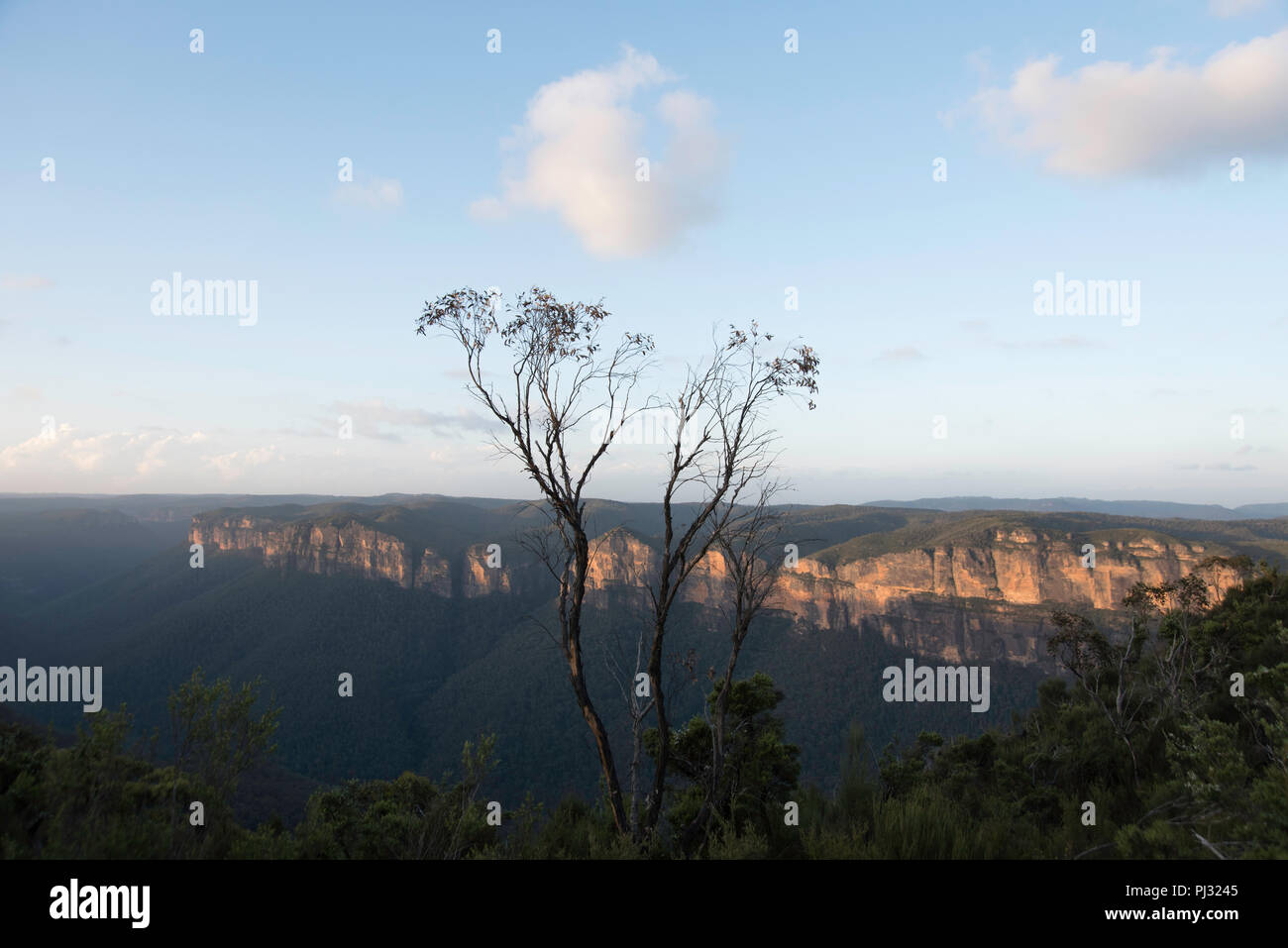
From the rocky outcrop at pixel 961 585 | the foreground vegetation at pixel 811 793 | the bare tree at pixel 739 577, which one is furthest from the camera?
the rocky outcrop at pixel 961 585

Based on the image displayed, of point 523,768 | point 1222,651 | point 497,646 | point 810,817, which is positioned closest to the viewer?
point 810,817

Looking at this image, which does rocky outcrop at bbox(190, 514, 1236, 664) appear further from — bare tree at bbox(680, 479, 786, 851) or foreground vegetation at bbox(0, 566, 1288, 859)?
bare tree at bbox(680, 479, 786, 851)

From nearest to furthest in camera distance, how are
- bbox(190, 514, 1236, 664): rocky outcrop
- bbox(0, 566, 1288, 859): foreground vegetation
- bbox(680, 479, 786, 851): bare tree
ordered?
bbox(0, 566, 1288, 859): foreground vegetation
bbox(680, 479, 786, 851): bare tree
bbox(190, 514, 1236, 664): rocky outcrop

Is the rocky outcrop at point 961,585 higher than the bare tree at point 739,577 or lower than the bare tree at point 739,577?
lower

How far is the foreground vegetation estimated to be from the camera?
553 cm

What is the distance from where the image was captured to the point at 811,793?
10992mm

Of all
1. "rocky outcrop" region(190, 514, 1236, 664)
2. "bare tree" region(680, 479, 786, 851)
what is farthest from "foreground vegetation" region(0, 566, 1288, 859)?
"rocky outcrop" region(190, 514, 1236, 664)

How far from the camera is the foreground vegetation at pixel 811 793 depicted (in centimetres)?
553

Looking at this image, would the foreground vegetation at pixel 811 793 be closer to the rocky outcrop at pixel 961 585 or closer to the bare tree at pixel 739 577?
the bare tree at pixel 739 577

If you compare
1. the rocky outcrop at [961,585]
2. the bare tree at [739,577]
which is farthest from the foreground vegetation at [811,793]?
the rocky outcrop at [961,585]
